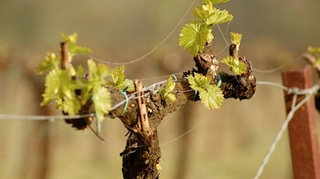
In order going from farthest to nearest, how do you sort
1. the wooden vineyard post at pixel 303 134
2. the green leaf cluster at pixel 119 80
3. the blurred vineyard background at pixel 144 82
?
1. the blurred vineyard background at pixel 144 82
2. the wooden vineyard post at pixel 303 134
3. the green leaf cluster at pixel 119 80

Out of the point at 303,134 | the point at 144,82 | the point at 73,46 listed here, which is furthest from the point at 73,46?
the point at 144,82

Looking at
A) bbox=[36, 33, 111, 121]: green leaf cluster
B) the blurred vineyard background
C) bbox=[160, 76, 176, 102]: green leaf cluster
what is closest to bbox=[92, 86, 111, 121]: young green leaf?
→ bbox=[36, 33, 111, 121]: green leaf cluster

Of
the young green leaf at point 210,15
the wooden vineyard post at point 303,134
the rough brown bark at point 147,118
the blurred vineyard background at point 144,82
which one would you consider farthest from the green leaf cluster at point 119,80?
the blurred vineyard background at point 144,82

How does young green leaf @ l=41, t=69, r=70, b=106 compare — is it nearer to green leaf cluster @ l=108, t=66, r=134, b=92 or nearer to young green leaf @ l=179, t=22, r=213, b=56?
green leaf cluster @ l=108, t=66, r=134, b=92

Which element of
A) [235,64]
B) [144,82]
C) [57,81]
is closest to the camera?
[57,81]

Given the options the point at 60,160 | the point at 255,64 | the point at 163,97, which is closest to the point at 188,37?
the point at 163,97

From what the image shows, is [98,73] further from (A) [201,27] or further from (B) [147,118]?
(A) [201,27]

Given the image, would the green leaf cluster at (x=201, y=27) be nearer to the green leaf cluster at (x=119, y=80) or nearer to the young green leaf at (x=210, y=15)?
the young green leaf at (x=210, y=15)
